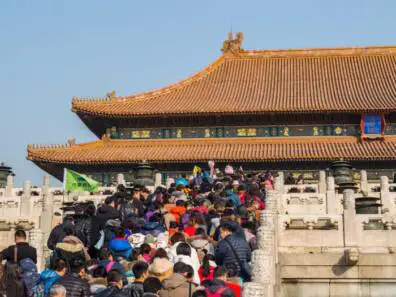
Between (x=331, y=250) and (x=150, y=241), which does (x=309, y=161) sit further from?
(x=150, y=241)

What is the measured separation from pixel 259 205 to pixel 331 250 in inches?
63.6

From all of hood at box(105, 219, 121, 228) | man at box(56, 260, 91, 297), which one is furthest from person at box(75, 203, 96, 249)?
man at box(56, 260, 91, 297)

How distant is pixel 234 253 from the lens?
36.0 ft

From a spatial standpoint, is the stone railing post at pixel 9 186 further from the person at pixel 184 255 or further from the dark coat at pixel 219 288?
the dark coat at pixel 219 288

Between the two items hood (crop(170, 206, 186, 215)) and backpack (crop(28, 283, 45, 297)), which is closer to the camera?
backpack (crop(28, 283, 45, 297))

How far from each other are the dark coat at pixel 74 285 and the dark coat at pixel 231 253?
8.64ft

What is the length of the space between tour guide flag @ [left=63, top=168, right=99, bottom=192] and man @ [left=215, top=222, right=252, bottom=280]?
1281 centimetres

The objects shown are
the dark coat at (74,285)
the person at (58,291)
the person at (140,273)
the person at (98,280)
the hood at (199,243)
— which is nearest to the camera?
the person at (58,291)

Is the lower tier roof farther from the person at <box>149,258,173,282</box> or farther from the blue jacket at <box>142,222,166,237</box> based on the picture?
the person at <box>149,258,173,282</box>

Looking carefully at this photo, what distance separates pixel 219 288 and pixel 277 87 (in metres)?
30.0

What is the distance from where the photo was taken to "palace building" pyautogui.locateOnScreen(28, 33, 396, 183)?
3281 cm

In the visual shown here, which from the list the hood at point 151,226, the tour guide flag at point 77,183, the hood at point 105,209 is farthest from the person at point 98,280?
the tour guide flag at point 77,183

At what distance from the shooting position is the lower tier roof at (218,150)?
32.3 metres

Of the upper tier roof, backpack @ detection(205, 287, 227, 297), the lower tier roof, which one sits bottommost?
backpack @ detection(205, 287, 227, 297)
